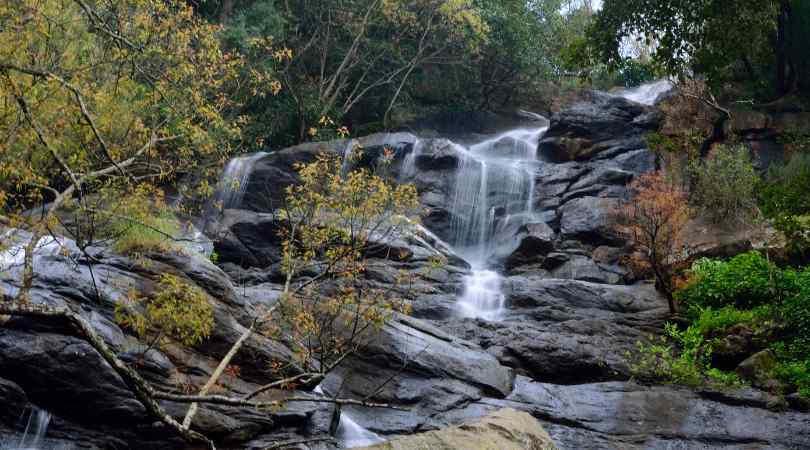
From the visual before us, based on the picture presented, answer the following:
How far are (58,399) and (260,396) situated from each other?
253cm

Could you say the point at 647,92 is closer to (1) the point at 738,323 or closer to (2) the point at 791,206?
(1) the point at 738,323

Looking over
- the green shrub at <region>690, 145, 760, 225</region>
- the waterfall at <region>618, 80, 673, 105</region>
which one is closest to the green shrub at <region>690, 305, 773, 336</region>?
the green shrub at <region>690, 145, 760, 225</region>

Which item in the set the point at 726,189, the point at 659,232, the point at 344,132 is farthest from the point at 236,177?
the point at 726,189

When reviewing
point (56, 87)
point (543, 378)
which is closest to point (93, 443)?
point (56, 87)

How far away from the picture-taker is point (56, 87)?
9227 millimetres

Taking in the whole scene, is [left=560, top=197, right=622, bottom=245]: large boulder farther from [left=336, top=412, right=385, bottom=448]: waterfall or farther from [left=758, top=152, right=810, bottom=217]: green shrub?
[left=336, top=412, right=385, bottom=448]: waterfall

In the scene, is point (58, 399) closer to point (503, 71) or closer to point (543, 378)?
point (543, 378)

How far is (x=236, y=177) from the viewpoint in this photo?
22672 mm

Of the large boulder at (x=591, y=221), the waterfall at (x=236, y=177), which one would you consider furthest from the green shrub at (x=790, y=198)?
the waterfall at (x=236, y=177)

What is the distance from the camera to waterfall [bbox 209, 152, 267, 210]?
22984 mm

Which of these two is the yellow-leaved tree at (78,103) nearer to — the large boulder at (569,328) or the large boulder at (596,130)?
the large boulder at (569,328)

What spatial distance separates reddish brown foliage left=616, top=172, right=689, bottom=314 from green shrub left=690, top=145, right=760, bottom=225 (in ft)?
4.20

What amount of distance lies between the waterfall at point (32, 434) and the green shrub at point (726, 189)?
1550cm

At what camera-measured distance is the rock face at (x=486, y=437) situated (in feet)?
15.1
